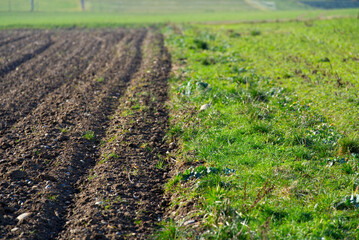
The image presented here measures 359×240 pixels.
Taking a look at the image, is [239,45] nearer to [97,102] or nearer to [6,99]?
[97,102]

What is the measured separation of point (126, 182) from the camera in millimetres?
5086

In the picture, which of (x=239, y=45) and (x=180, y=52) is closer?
(x=180, y=52)

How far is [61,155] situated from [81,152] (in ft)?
1.15

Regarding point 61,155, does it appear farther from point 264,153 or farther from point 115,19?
point 115,19

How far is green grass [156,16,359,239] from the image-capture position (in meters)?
3.97

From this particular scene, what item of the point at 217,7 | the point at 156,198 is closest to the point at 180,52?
the point at 156,198

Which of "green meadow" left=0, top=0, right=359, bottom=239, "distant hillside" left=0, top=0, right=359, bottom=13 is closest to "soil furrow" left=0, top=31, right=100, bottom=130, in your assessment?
"green meadow" left=0, top=0, right=359, bottom=239

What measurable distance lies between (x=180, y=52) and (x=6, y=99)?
835 cm

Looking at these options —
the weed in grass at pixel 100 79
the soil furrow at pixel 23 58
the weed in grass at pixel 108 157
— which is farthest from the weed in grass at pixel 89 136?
the soil furrow at pixel 23 58

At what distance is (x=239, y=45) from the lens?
16969 millimetres

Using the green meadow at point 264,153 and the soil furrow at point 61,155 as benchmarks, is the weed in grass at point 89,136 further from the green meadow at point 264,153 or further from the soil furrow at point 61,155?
the green meadow at point 264,153

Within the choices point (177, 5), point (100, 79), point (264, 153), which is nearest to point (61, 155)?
point (264, 153)

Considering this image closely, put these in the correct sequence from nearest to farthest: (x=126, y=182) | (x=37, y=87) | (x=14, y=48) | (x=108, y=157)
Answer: (x=126, y=182) → (x=108, y=157) → (x=37, y=87) → (x=14, y=48)

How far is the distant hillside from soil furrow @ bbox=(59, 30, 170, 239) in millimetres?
59276
